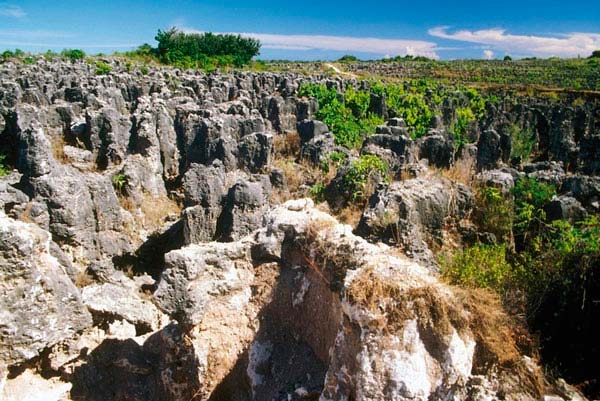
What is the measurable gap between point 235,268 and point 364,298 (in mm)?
1982

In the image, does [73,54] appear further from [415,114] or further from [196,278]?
[196,278]

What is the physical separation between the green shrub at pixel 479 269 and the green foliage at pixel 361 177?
2694mm

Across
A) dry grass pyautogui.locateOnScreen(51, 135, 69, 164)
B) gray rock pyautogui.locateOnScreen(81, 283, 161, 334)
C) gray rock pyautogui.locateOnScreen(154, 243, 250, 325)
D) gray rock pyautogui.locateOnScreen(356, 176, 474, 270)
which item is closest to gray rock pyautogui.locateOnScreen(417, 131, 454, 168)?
gray rock pyautogui.locateOnScreen(356, 176, 474, 270)

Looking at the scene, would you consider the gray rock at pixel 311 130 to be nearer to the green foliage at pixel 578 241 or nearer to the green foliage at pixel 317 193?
the green foliage at pixel 317 193

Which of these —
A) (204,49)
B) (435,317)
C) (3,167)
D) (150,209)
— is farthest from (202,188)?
(204,49)

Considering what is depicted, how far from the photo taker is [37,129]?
813 centimetres

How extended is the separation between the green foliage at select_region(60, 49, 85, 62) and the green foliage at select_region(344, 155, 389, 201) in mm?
36174

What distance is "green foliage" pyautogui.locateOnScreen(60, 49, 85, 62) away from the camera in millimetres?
38525

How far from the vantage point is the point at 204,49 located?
5084cm

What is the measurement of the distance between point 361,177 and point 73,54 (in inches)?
1511

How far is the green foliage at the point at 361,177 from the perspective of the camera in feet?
28.5

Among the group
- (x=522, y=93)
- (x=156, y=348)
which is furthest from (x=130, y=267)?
(x=522, y=93)

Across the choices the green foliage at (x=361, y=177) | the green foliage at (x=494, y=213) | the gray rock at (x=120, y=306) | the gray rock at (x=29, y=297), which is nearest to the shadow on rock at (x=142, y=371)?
the gray rock at (x=120, y=306)

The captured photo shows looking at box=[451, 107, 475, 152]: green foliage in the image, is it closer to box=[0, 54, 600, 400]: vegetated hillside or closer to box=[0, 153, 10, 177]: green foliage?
box=[0, 54, 600, 400]: vegetated hillside
